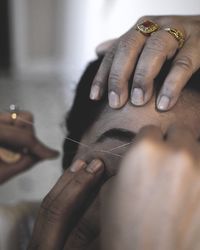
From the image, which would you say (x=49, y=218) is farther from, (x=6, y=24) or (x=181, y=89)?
(x=6, y=24)

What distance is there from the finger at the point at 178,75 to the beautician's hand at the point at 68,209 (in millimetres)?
169

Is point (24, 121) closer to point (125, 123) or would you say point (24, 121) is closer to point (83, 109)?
point (83, 109)

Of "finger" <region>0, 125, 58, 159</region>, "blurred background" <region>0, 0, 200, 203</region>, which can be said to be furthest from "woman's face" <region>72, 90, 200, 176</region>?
"blurred background" <region>0, 0, 200, 203</region>

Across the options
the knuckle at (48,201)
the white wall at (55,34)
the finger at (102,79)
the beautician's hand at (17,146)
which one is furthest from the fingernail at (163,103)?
the white wall at (55,34)

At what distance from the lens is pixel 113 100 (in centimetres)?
68

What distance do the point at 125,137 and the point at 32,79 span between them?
2.15 metres

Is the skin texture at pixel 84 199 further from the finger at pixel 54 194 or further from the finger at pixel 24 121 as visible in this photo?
the finger at pixel 24 121

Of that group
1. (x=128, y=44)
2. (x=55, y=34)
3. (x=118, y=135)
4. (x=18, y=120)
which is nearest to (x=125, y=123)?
(x=118, y=135)

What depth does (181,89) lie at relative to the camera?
65cm

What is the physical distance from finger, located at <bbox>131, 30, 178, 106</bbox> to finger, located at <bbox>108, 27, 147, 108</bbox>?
0.05ft

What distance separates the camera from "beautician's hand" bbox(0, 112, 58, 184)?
1026 mm

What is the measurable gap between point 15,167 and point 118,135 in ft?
1.47

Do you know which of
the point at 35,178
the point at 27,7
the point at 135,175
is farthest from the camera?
the point at 27,7

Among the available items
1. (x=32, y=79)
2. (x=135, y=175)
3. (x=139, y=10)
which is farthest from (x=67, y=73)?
(x=135, y=175)
